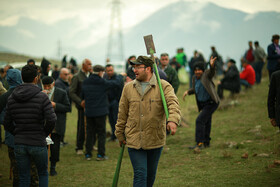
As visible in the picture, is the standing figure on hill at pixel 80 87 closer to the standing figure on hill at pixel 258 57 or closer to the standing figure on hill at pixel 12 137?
the standing figure on hill at pixel 12 137

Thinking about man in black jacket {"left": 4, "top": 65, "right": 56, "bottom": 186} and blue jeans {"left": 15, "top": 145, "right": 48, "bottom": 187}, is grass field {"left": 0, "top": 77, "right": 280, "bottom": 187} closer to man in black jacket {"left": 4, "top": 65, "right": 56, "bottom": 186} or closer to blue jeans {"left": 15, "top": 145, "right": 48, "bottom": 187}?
blue jeans {"left": 15, "top": 145, "right": 48, "bottom": 187}

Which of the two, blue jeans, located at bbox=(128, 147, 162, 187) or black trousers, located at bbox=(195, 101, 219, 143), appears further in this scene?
black trousers, located at bbox=(195, 101, 219, 143)

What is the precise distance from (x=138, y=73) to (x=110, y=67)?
5140mm

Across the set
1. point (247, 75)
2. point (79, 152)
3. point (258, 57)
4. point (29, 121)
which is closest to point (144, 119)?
point (29, 121)

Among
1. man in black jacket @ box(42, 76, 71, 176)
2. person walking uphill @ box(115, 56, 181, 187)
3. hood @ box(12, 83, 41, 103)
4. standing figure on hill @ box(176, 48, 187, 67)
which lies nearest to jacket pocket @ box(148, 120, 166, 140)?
Result: person walking uphill @ box(115, 56, 181, 187)

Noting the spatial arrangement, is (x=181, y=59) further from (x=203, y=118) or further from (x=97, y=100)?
(x=97, y=100)

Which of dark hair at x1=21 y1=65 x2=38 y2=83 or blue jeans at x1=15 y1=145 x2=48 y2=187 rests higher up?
dark hair at x1=21 y1=65 x2=38 y2=83

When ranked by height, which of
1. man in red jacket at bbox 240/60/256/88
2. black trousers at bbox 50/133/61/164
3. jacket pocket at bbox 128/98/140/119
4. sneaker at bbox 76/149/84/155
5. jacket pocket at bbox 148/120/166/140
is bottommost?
sneaker at bbox 76/149/84/155

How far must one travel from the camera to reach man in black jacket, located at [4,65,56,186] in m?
4.52

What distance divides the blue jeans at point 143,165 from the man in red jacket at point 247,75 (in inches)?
520

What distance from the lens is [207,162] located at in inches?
304

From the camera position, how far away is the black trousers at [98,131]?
28.5ft

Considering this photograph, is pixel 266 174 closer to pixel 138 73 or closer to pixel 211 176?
pixel 211 176

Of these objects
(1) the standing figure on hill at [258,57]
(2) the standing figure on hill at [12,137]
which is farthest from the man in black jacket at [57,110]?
(1) the standing figure on hill at [258,57]
